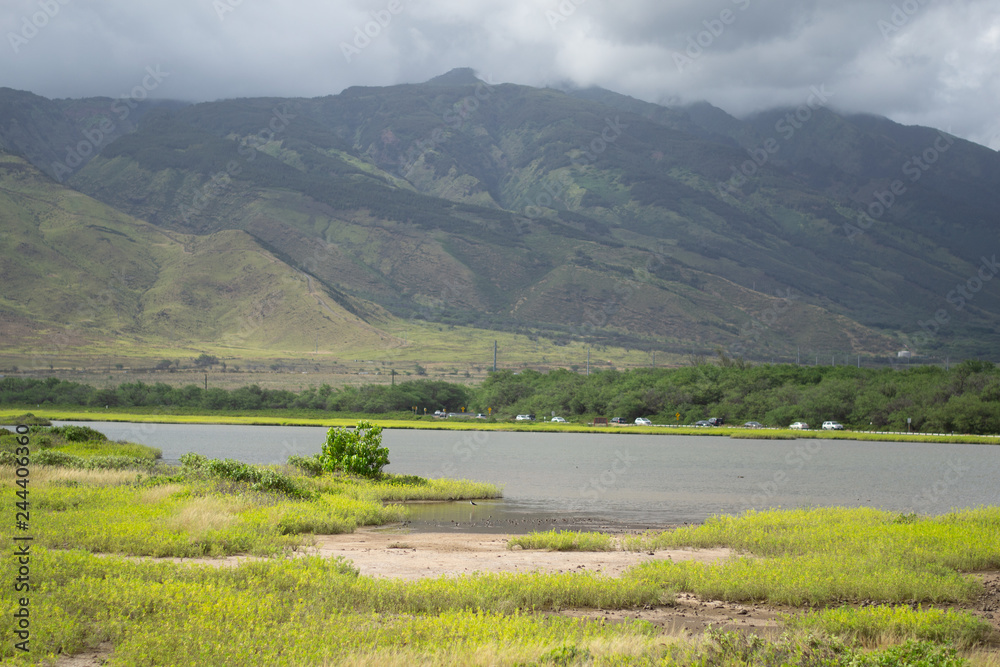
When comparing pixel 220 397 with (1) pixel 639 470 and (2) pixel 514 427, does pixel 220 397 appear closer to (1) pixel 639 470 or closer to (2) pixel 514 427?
(2) pixel 514 427

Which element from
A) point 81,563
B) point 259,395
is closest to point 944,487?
point 81,563

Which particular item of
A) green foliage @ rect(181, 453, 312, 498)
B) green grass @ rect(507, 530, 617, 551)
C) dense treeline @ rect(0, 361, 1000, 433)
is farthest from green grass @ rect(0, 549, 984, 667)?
dense treeline @ rect(0, 361, 1000, 433)

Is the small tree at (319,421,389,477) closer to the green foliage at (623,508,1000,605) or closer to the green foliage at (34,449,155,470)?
the green foliage at (34,449,155,470)

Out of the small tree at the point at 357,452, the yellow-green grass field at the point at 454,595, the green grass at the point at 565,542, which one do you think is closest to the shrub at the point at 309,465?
the small tree at the point at 357,452

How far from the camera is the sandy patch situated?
56.4 ft

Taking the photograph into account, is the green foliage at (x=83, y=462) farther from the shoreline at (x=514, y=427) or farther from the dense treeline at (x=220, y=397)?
the dense treeline at (x=220, y=397)

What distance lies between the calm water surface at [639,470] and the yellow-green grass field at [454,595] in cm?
803

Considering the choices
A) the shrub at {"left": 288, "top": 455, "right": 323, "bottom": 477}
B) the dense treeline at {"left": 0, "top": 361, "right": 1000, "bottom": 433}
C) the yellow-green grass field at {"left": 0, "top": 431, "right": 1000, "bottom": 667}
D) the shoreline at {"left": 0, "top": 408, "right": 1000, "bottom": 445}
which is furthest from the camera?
the dense treeline at {"left": 0, "top": 361, "right": 1000, "bottom": 433}

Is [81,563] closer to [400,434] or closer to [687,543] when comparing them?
[687,543]

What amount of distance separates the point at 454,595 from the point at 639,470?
39089 mm

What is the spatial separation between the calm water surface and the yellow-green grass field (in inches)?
316

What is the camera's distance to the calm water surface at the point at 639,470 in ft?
104

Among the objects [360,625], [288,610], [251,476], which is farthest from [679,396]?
[360,625]

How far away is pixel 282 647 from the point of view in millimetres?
10469
